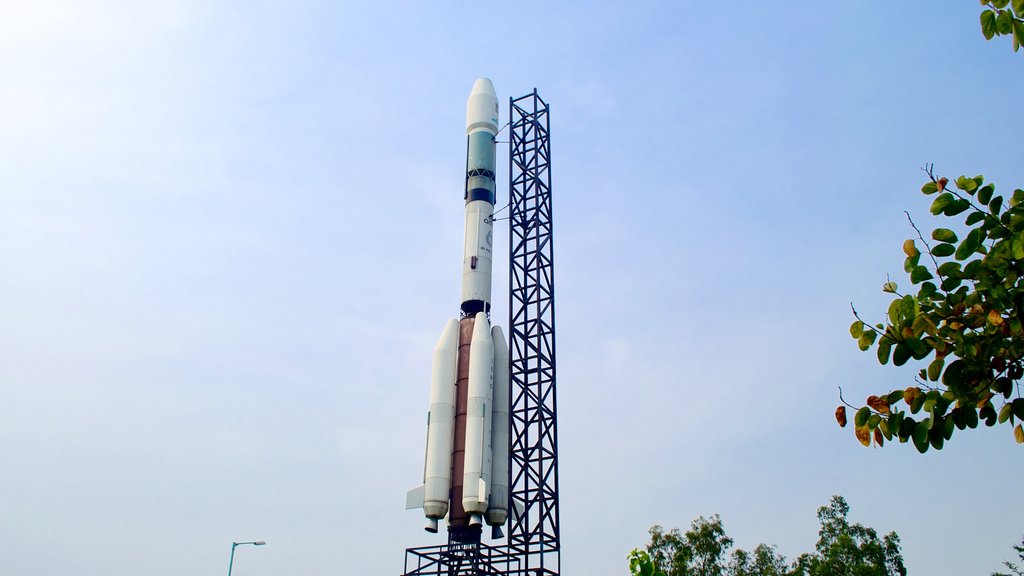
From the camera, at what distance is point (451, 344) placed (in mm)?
39594

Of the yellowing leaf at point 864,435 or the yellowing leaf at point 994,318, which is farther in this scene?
the yellowing leaf at point 864,435

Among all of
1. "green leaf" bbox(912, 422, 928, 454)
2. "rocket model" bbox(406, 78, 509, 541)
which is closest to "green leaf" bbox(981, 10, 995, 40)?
"green leaf" bbox(912, 422, 928, 454)

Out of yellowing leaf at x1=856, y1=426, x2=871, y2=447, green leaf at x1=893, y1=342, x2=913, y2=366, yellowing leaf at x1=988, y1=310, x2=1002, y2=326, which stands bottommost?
yellowing leaf at x1=856, y1=426, x2=871, y2=447

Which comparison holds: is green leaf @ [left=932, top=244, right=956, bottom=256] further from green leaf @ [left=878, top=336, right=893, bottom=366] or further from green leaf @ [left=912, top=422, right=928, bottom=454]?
green leaf @ [left=912, top=422, right=928, bottom=454]

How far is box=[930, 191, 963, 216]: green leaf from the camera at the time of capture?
6254mm

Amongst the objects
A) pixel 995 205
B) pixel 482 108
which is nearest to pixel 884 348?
pixel 995 205

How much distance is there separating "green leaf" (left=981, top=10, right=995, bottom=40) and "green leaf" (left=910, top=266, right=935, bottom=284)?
6.12 feet

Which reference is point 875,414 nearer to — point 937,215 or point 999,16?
point 937,215

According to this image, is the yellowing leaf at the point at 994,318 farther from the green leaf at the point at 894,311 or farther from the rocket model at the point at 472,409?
the rocket model at the point at 472,409

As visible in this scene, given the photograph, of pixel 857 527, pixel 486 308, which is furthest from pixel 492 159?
pixel 857 527

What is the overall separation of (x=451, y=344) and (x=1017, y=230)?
3416cm

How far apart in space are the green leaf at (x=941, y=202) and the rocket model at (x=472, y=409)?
3088cm

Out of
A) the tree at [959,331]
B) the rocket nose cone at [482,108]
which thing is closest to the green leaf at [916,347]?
the tree at [959,331]

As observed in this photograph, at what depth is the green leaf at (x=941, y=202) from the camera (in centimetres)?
625
